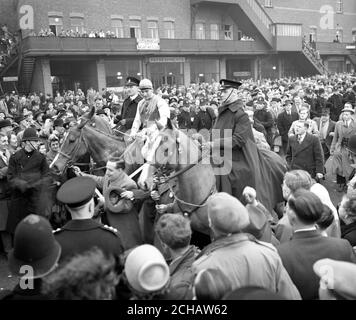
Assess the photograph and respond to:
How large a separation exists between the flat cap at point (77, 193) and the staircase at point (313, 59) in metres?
35.3

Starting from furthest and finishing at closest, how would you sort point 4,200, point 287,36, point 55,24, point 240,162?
point 287,36 → point 55,24 → point 4,200 → point 240,162

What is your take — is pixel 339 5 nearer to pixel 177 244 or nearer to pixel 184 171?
pixel 184 171

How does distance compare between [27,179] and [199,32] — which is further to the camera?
[199,32]

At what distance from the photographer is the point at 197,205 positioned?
489cm

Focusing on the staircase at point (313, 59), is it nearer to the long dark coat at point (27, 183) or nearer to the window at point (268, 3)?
the window at point (268, 3)

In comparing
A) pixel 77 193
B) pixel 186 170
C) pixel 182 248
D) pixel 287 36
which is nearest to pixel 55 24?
A: pixel 287 36

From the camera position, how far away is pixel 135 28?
1220 inches

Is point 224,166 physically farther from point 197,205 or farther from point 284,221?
point 284,221

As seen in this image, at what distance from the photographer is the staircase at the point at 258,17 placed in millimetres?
33594

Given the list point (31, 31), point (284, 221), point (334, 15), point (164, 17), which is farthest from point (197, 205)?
point (334, 15)

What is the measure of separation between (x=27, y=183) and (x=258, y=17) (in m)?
31.2

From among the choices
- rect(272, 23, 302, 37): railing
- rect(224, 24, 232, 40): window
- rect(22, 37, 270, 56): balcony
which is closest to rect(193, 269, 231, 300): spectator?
rect(22, 37, 270, 56): balcony

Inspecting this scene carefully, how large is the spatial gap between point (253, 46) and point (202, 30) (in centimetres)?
448

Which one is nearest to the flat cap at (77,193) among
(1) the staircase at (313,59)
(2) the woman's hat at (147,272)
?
(2) the woman's hat at (147,272)
